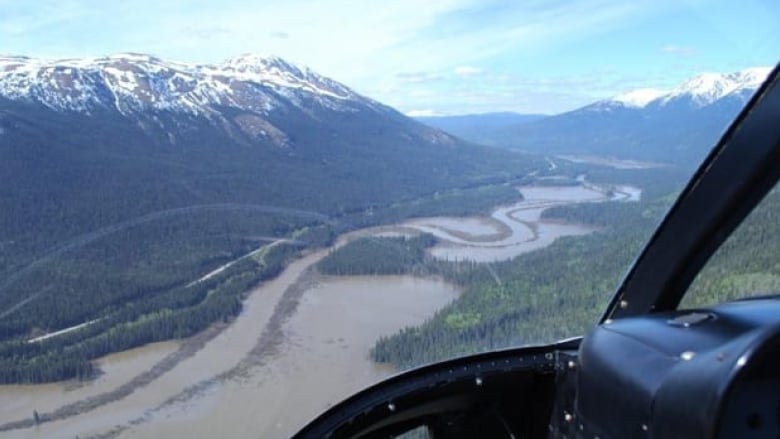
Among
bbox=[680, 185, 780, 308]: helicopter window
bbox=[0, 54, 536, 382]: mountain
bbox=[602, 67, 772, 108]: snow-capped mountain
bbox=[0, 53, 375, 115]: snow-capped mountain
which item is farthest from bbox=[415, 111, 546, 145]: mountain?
bbox=[680, 185, 780, 308]: helicopter window

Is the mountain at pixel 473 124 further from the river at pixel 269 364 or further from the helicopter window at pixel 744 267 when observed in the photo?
the helicopter window at pixel 744 267

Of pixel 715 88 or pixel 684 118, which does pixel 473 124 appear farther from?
pixel 715 88

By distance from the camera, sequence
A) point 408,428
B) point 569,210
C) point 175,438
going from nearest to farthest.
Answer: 1. point 408,428
2. point 175,438
3. point 569,210

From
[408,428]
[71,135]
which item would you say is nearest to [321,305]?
[408,428]

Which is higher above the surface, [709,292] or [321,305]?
[709,292]

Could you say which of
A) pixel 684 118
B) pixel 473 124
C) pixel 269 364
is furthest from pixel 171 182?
pixel 473 124

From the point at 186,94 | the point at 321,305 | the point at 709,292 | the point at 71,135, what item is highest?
the point at 186,94

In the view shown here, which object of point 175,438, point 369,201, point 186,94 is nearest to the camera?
point 175,438

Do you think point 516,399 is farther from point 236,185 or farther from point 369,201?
point 236,185
